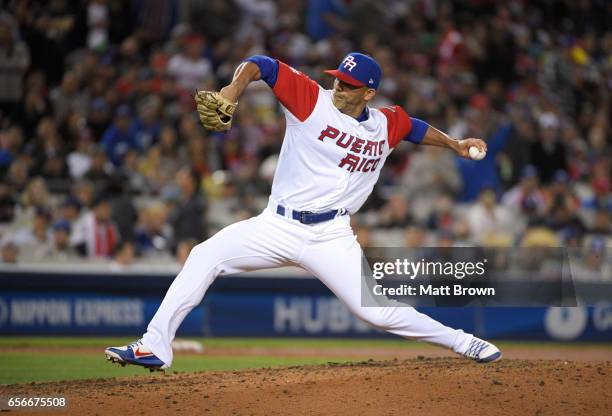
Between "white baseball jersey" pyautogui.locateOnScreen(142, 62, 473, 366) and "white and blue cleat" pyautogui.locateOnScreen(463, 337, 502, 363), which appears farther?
"white and blue cleat" pyautogui.locateOnScreen(463, 337, 502, 363)

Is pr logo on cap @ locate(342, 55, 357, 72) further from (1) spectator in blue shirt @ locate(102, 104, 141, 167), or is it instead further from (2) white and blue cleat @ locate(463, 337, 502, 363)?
(1) spectator in blue shirt @ locate(102, 104, 141, 167)

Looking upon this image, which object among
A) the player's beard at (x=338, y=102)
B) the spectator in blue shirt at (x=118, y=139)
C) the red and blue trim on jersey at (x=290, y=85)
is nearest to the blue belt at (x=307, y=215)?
the red and blue trim on jersey at (x=290, y=85)

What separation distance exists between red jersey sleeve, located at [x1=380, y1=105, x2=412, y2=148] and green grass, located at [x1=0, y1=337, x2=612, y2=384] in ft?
9.79

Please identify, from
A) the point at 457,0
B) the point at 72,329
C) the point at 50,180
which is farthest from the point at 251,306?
the point at 457,0

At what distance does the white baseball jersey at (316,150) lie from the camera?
612 cm

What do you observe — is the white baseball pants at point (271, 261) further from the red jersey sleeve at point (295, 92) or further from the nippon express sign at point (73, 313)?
the nippon express sign at point (73, 313)

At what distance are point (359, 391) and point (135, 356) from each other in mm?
1440

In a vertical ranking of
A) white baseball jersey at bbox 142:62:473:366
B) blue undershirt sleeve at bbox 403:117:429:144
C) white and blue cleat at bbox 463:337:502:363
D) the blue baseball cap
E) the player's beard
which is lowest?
white and blue cleat at bbox 463:337:502:363

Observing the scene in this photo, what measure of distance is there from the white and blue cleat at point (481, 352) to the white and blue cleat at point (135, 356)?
2.18 meters

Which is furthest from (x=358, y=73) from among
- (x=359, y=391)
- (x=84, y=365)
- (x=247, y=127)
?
(x=247, y=127)

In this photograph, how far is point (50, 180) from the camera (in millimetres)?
12500

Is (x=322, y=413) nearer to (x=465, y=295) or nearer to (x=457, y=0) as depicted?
(x=465, y=295)

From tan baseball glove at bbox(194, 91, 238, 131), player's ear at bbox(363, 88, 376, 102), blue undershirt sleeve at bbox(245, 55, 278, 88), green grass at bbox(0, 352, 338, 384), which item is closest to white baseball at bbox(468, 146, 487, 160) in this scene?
player's ear at bbox(363, 88, 376, 102)

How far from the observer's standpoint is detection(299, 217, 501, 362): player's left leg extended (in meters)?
6.25
